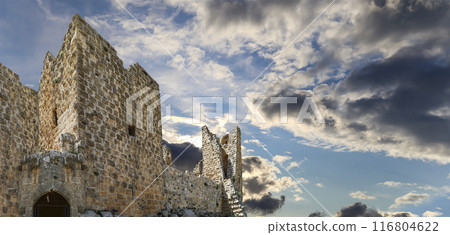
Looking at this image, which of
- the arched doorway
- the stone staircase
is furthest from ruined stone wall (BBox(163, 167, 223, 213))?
the arched doorway

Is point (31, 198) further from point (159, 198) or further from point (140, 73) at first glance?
point (140, 73)

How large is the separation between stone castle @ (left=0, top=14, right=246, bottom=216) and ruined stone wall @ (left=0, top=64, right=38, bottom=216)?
0.11 ft

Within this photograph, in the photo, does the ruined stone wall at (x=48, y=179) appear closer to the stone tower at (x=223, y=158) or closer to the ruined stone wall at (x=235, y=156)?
the stone tower at (x=223, y=158)

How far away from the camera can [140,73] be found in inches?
576

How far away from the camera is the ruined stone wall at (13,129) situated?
1258cm

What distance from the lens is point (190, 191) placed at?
59.0 ft

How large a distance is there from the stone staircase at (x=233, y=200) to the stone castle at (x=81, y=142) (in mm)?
5702

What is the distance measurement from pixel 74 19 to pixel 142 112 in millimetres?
4270

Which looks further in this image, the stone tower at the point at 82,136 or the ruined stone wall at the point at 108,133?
the ruined stone wall at the point at 108,133

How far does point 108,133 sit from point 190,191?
24.6 ft

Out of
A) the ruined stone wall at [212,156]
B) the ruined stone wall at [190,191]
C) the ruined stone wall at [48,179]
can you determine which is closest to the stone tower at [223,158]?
the ruined stone wall at [212,156]
